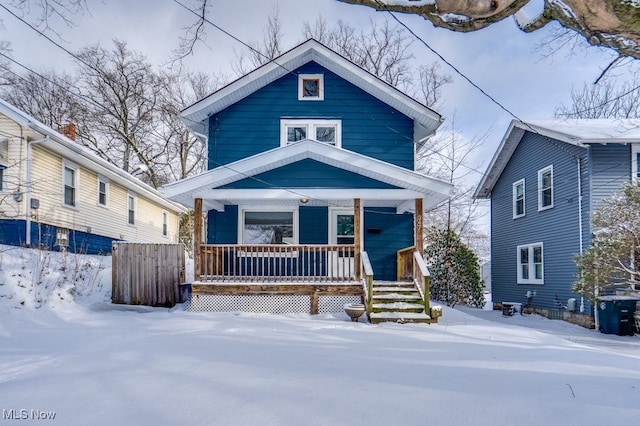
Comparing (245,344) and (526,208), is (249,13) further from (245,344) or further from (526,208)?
(526,208)

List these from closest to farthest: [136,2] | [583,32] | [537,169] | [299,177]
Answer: [583,32]
[136,2]
[299,177]
[537,169]

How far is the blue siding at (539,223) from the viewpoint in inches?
466

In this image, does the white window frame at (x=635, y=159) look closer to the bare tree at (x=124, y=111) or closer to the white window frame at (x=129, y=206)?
the white window frame at (x=129, y=206)

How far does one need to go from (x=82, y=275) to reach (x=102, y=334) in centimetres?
480

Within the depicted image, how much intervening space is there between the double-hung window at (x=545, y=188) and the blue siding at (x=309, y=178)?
262 inches

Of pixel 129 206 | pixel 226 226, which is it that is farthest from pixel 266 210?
pixel 129 206

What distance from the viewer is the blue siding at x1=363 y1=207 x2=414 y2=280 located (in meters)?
11.5

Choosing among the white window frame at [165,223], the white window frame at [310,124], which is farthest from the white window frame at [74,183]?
the white window frame at [165,223]

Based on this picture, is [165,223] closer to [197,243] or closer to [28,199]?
[28,199]

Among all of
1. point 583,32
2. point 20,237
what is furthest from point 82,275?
point 583,32

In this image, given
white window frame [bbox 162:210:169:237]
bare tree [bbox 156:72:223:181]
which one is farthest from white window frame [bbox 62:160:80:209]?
bare tree [bbox 156:72:223:181]

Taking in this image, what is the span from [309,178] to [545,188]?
27.5 ft

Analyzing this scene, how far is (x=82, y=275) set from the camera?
10.2 m

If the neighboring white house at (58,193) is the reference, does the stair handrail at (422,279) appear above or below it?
below
